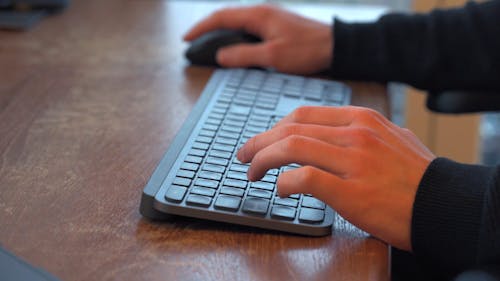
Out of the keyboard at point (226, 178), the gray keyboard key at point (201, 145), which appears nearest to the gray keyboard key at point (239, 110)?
the keyboard at point (226, 178)

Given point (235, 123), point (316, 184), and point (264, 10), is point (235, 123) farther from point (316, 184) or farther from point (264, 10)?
point (264, 10)

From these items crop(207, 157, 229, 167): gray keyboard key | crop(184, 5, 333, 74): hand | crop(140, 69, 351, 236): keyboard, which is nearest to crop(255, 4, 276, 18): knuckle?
crop(184, 5, 333, 74): hand

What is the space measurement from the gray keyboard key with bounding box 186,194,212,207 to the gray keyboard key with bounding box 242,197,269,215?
32 millimetres

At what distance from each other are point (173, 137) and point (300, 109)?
17 cm

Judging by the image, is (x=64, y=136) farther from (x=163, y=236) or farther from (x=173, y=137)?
(x=163, y=236)

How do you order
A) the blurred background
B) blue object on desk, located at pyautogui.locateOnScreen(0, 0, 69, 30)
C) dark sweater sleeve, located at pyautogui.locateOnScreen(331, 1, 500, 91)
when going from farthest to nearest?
the blurred background → blue object on desk, located at pyautogui.locateOnScreen(0, 0, 69, 30) → dark sweater sleeve, located at pyautogui.locateOnScreen(331, 1, 500, 91)

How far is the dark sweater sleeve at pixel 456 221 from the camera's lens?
0.63m

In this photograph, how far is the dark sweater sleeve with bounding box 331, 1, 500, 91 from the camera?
1.03m

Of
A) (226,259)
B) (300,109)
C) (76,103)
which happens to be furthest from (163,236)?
(76,103)

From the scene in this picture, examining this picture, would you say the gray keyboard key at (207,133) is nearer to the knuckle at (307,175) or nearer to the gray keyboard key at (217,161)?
the gray keyboard key at (217,161)

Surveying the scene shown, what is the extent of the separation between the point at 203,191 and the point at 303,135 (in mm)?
105

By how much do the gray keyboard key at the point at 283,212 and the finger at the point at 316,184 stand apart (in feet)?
0.05

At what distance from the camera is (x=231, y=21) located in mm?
1082

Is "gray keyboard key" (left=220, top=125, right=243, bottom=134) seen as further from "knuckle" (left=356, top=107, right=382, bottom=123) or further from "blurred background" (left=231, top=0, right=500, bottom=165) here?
"blurred background" (left=231, top=0, right=500, bottom=165)
